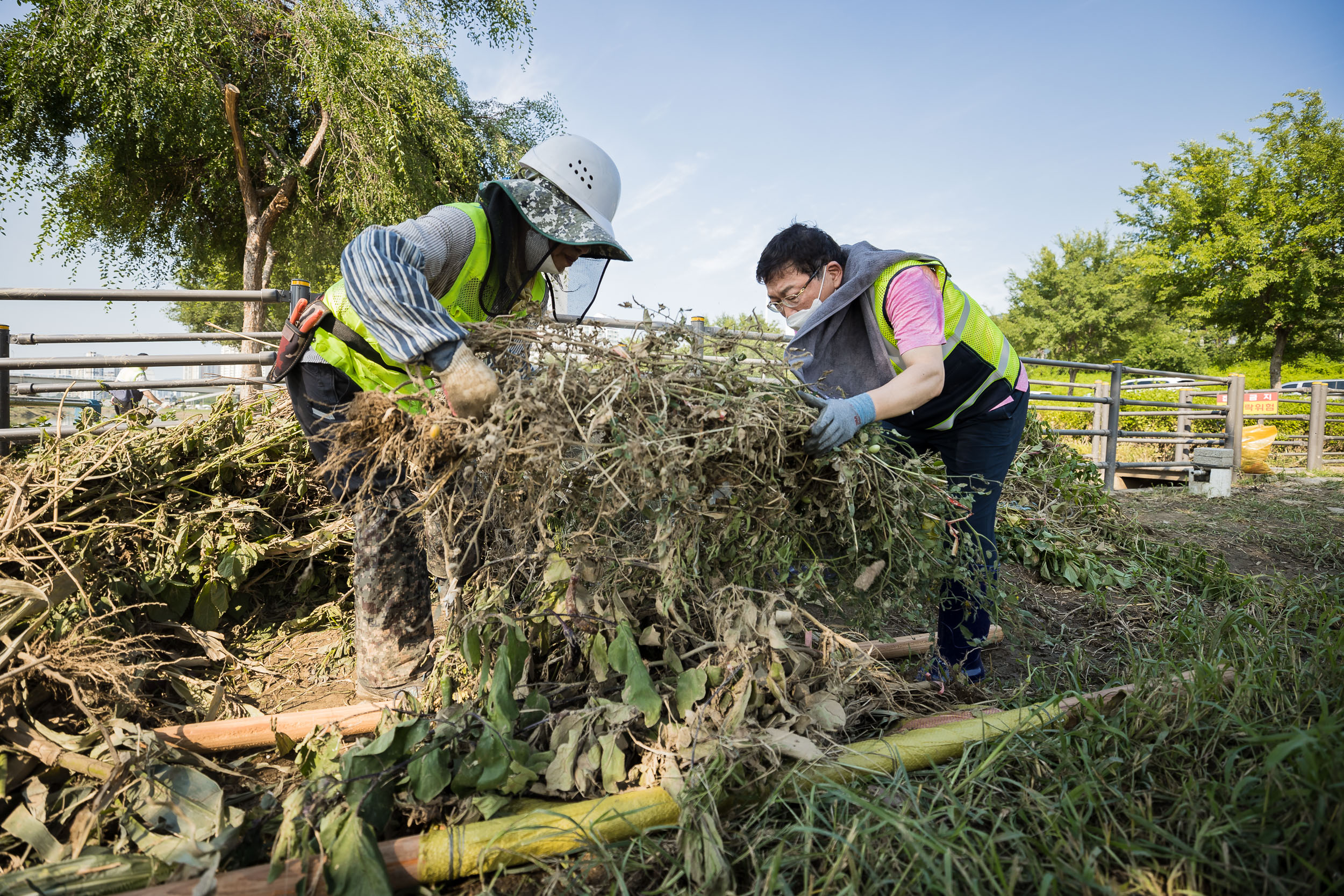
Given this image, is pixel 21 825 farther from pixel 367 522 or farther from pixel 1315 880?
pixel 1315 880

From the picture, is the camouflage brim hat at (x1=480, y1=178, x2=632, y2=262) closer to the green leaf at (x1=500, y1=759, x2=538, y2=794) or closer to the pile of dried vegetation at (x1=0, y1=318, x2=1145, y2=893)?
the pile of dried vegetation at (x1=0, y1=318, x2=1145, y2=893)

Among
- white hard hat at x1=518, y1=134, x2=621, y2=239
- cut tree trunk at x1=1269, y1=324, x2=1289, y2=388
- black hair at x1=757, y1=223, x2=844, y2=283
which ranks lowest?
Answer: black hair at x1=757, y1=223, x2=844, y2=283

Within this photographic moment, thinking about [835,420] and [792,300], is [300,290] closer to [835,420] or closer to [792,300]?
[792,300]

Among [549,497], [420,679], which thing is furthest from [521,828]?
[420,679]

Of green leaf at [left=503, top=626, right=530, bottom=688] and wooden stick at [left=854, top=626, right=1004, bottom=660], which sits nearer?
green leaf at [left=503, top=626, right=530, bottom=688]

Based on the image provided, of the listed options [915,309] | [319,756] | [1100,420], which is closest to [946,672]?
[915,309]

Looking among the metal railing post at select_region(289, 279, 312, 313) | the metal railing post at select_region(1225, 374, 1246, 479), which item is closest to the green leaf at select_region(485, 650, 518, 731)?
the metal railing post at select_region(289, 279, 312, 313)

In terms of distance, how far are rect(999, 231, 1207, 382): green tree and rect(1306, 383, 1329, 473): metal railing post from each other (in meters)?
13.7

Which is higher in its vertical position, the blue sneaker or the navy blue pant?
the navy blue pant

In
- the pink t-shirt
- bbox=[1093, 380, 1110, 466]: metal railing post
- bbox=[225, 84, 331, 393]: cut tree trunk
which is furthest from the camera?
bbox=[225, 84, 331, 393]: cut tree trunk

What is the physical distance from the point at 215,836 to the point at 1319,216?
983 inches

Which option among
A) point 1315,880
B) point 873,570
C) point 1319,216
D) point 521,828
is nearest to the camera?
point 1315,880

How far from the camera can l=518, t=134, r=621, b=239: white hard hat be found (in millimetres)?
2174

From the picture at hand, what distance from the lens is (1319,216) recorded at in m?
17.0
